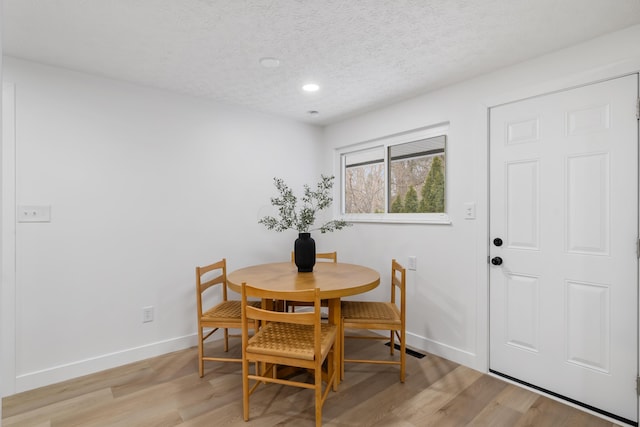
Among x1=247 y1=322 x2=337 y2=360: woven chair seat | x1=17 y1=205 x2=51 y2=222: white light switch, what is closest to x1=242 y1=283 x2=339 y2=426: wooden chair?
x1=247 y1=322 x2=337 y2=360: woven chair seat

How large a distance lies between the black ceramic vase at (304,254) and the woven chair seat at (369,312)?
436mm

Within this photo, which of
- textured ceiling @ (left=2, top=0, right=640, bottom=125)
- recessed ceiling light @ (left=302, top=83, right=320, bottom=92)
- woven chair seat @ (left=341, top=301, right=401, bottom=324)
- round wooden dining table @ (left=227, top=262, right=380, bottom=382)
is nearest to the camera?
textured ceiling @ (left=2, top=0, right=640, bottom=125)

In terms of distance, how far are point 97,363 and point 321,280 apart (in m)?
1.86

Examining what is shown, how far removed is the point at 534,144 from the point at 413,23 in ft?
4.00

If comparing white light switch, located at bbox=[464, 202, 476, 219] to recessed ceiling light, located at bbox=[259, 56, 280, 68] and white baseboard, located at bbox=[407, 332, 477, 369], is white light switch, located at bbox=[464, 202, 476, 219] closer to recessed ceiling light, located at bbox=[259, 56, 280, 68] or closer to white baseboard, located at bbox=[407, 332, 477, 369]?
white baseboard, located at bbox=[407, 332, 477, 369]

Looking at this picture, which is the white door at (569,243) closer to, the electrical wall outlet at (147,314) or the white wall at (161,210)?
the white wall at (161,210)

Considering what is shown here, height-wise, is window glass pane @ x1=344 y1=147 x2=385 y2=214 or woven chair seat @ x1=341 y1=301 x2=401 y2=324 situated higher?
window glass pane @ x1=344 y1=147 x2=385 y2=214

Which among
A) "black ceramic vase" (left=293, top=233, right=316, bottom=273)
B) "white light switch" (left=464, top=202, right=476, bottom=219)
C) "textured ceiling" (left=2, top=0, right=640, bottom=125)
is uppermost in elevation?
"textured ceiling" (left=2, top=0, right=640, bottom=125)

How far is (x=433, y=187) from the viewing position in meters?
3.31

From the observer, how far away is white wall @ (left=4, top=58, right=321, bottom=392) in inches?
103

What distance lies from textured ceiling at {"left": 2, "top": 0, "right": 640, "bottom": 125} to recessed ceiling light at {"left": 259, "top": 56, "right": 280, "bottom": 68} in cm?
5

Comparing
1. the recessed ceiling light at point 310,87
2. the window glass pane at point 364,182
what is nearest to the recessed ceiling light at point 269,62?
the recessed ceiling light at point 310,87

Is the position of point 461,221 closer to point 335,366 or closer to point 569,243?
point 569,243

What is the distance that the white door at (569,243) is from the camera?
219cm
